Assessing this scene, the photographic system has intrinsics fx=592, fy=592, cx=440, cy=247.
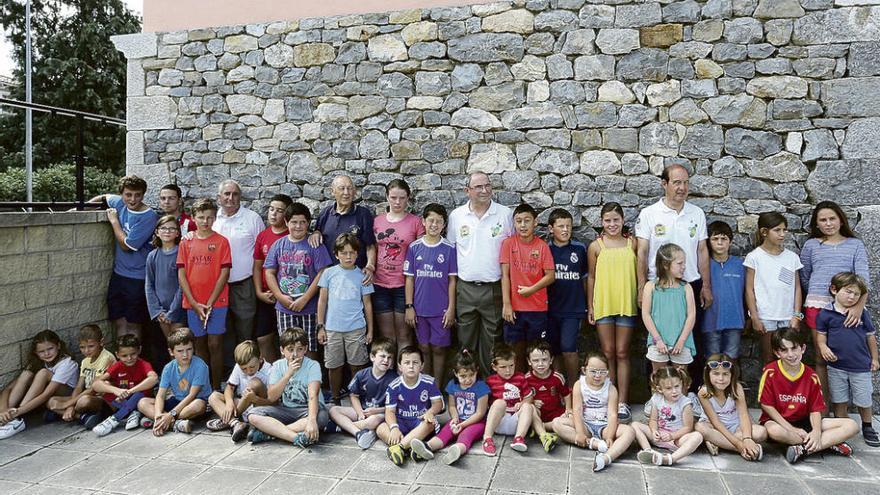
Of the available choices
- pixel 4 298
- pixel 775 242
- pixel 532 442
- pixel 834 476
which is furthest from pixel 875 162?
pixel 4 298

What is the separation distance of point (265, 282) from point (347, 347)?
3.05 feet

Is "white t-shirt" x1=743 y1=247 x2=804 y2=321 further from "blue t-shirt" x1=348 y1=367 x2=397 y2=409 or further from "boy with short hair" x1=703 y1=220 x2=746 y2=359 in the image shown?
"blue t-shirt" x1=348 y1=367 x2=397 y2=409

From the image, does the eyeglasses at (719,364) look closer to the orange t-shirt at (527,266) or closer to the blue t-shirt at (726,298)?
the blue t-shirt at (726,298)

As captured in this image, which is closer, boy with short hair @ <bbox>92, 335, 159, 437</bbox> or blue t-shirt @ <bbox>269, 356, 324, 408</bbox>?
blue t-shirt @ <bbox>269, 356, 324, 408</bbox>

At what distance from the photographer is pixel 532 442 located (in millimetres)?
3594

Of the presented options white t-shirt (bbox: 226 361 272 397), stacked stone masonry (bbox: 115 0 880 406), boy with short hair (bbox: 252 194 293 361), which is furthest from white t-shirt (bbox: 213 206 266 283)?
white t-shirt (bbox: 226 361 272 397)

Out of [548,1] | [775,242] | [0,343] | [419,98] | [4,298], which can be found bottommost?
[0,343]

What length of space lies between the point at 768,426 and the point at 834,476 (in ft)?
1.33

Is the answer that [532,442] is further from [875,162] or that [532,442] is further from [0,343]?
[0,343]

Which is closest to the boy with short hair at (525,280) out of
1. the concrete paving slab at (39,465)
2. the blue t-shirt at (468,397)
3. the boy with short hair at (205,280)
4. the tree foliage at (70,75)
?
the blue t-shirt at (468,397)

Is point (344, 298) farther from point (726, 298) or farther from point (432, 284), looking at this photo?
point (726, 298)

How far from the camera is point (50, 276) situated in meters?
4.50

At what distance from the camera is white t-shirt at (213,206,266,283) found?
4648 mm

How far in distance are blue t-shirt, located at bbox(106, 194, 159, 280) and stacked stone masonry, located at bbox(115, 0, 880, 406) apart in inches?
22.9
